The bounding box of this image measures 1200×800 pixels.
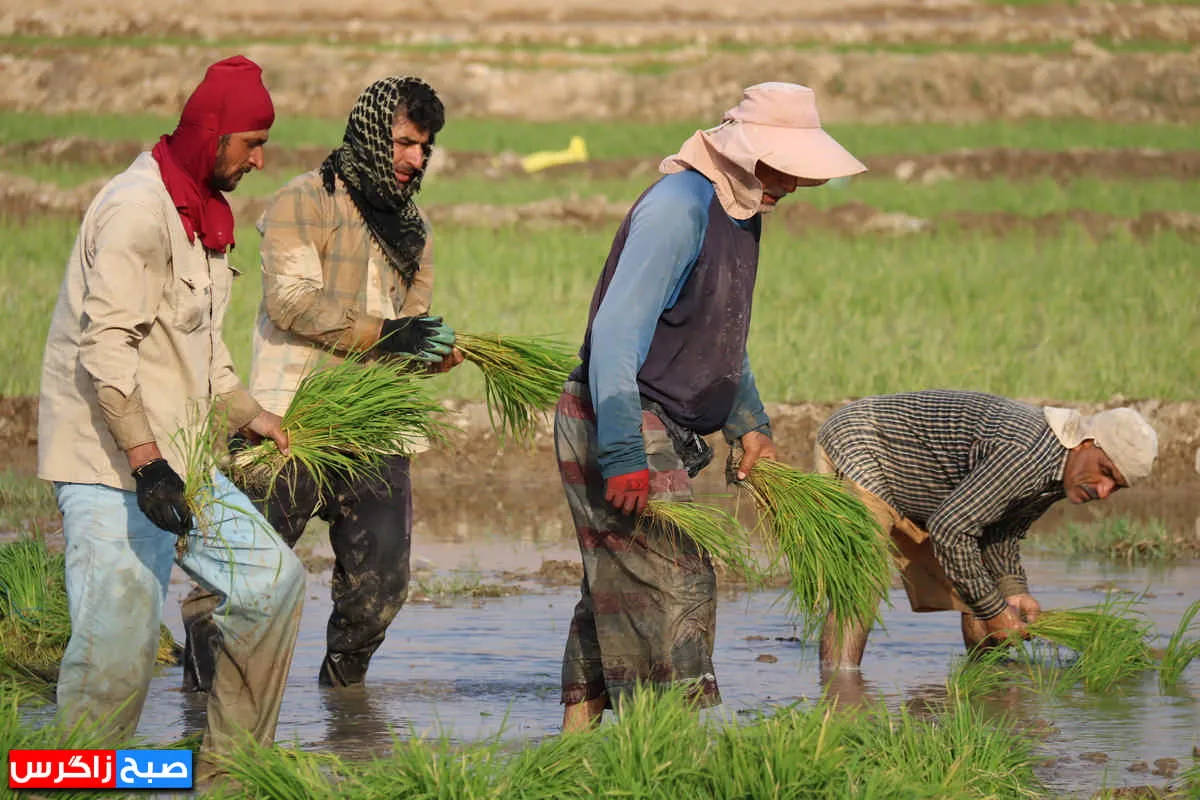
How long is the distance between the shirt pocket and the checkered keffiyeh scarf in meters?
1.08

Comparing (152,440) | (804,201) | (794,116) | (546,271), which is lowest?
(152,440)

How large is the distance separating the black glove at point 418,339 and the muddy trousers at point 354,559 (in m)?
0.35

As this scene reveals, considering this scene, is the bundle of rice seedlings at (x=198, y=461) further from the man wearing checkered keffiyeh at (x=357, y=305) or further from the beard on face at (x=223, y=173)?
the man wearing checkered keffiyeh at (x=357, y=305)

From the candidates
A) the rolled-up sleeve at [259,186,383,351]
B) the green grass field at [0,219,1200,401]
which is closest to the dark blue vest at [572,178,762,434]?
the rolled-up sleeve at [259,186,383,351]

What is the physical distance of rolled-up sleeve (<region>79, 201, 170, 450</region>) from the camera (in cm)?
417

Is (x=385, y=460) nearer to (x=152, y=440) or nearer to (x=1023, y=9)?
(x=152, y=440)

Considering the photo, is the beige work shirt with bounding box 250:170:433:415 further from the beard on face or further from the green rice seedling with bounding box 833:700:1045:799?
the green rice seedling with bounding box 833:700:1045:799

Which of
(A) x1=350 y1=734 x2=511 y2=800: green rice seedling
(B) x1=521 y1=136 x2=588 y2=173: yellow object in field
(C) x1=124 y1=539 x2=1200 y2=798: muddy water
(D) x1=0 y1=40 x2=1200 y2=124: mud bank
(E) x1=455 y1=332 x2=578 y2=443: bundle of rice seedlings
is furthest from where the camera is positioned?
(D) x1=0 y1=40 x2=1200 y2=124: mud bank

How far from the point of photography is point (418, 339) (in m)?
5.44

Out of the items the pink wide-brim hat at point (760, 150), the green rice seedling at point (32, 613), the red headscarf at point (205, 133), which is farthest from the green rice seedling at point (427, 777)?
the green rice seedling at point (32, 613)

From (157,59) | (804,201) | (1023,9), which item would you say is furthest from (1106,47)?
(157,59)

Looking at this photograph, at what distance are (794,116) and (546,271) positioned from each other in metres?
9.76

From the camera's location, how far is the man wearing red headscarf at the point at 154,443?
4203 mm

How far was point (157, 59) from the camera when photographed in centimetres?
2625
